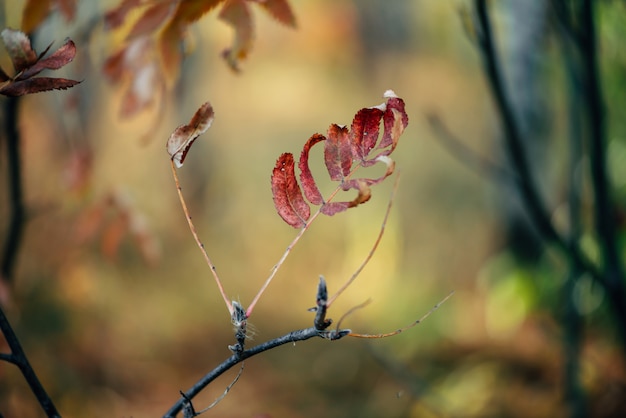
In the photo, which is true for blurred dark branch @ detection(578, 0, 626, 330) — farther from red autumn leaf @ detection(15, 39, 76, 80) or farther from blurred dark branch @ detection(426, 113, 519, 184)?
red autumn leaf @ detection(15, 39, 76, 80)

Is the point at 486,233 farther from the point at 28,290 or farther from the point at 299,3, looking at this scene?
the point at 299,3

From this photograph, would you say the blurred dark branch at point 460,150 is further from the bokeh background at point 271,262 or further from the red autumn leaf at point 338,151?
the red autumn leaf at point 338,151

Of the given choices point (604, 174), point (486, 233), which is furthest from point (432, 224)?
point (604, 174)

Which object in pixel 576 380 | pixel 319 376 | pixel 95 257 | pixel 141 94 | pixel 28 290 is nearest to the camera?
pixel 141 94

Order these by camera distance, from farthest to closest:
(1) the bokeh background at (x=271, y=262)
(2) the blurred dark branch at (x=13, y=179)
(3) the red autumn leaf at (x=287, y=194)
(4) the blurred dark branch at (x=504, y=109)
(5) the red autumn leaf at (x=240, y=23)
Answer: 1. (1) the bokeh background at (x=271, y=262)
2. (2) the blurred dark branch at (x=13, y=179)
3. (4) the blurred dark branch at (x=504, y=109)
4. (5) the red autumn leaf at (x=240, y=23)
5. (3) the red autumn leaf at (x=287, y=194)

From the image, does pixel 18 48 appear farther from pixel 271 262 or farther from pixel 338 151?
pixel 271 262

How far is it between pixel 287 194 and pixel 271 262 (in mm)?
5216

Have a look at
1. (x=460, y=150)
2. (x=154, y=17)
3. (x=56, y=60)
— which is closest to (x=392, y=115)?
(x=56, y=60)

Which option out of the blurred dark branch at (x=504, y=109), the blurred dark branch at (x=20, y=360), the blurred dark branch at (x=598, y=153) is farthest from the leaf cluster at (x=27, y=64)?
the blurred dark branch at (x=598, y=153)

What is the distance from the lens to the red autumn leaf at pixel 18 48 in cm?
46

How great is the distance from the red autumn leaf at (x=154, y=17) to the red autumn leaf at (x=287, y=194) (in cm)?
37

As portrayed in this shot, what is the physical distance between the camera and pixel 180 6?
0.74 meters

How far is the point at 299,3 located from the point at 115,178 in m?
4.36

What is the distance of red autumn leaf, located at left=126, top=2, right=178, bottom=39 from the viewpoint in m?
0.75
